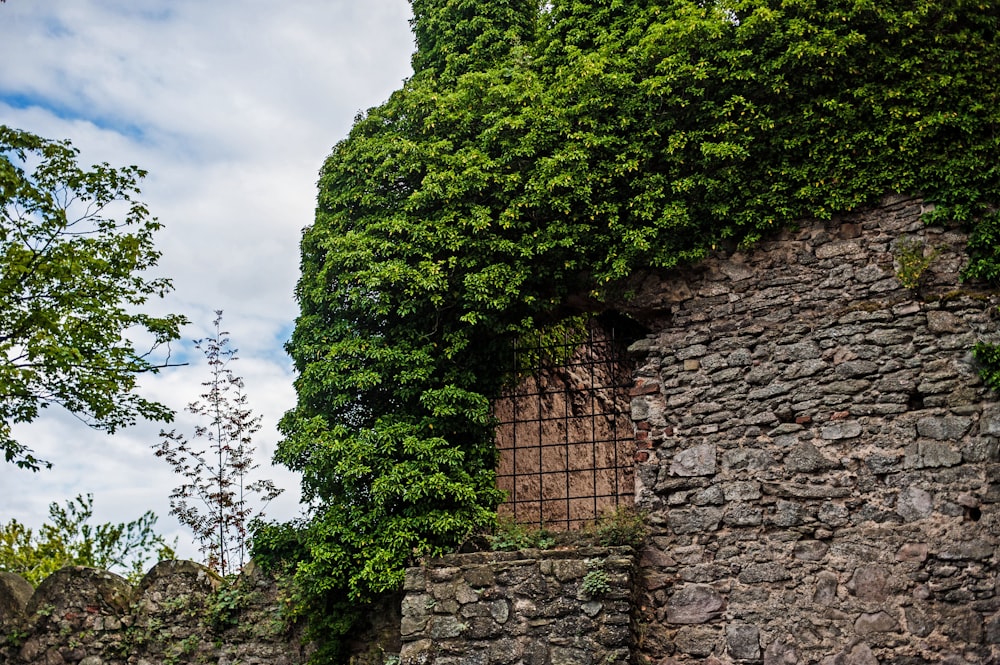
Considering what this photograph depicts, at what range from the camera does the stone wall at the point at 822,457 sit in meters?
6.24

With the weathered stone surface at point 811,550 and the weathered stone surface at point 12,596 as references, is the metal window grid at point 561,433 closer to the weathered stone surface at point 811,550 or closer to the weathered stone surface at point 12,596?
the weathered stone surface at point 811,550

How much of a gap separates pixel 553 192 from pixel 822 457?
3.10 meters

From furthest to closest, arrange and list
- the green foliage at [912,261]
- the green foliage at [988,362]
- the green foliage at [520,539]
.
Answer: the green foliage at [520,539] < the green foliage at [912,261] < the green foliage at [988,362]

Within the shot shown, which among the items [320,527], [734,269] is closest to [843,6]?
A: [734,269]

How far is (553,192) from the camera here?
7863 millimetres

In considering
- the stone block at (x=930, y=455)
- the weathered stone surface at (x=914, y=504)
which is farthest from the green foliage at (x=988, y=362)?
the weathered stone surface at (x=914, y=504)

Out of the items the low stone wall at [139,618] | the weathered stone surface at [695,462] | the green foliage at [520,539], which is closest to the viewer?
the weathered stone surface at [695,462]

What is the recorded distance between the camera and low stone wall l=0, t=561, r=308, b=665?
8.50m

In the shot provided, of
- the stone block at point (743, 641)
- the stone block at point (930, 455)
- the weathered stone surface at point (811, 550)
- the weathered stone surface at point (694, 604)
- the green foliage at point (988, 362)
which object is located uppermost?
the green foliage at point (988, 362)

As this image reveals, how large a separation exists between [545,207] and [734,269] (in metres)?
1.71

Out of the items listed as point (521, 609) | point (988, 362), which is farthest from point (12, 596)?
point (988, 362)

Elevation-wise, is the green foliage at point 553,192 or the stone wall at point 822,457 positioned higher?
the green foliage at point 553,192

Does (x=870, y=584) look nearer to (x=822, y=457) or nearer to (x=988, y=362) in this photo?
(x=822, y=457)

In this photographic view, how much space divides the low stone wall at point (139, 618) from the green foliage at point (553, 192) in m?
0.79
